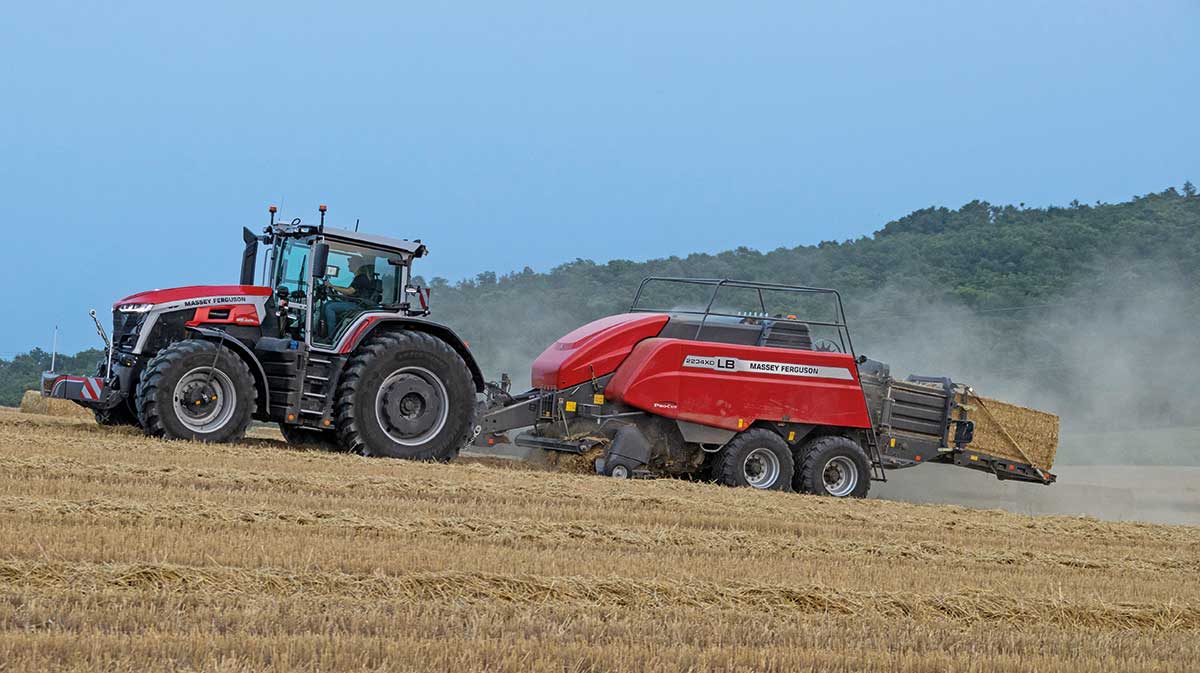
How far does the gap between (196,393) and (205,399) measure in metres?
0.10

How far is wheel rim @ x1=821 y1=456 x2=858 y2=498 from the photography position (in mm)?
13242

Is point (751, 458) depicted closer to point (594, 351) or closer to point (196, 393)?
point (594, 351)

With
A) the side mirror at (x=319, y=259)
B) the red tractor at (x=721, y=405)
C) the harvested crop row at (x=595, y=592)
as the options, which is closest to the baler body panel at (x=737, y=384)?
the red tractor at (x=721, y=405)

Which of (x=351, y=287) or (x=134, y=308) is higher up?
(x=351, y=287)

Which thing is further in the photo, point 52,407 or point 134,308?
point 52,407

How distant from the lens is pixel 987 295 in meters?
33.7

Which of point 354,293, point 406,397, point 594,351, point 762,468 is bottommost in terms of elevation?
point 762,468

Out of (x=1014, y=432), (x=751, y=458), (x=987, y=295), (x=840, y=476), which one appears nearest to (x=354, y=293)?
(x=751, y=458)

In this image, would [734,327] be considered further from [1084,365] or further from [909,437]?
[1084,365]

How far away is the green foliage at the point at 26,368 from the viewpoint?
101 ft

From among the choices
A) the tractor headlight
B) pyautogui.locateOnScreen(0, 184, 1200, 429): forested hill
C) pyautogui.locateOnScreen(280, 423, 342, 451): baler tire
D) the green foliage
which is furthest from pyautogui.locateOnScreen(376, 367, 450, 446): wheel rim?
the green foliage

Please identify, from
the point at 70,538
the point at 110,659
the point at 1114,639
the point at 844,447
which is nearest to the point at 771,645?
the point at 1114,639

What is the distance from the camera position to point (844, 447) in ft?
43.3

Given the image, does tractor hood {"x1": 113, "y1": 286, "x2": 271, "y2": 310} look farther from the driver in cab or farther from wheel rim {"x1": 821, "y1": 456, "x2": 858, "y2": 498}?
wheel rim {"x1": 821, "y1": 456, "x2": 858, "y2": 498}
